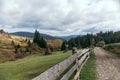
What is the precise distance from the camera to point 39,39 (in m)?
132

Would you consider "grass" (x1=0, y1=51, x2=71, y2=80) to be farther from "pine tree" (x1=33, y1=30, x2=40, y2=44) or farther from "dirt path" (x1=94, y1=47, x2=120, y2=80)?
"pine tree" (x1=33, y1=30, x2=40, y2=44)

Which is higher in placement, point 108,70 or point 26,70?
point 108,70

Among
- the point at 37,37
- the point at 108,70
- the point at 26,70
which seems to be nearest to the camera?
the point at 108,70

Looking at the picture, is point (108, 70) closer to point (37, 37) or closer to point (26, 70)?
point (26, 70)

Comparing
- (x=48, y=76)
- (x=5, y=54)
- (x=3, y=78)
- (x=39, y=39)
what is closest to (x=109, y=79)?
(x=48, y=76)

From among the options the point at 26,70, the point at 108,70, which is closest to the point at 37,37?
the point at 26,70

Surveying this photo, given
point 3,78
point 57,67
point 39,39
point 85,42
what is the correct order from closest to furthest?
point 57,67
point 3,78
point 39,39
point 85,42

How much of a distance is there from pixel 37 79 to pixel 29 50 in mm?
116243

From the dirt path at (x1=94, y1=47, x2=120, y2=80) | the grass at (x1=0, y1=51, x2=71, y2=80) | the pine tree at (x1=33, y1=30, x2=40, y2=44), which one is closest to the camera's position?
the dirt path at (x1=94, y1=47, x2=120, y2=80)

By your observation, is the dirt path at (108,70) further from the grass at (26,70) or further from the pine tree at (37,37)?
the pine tree at (37,37)

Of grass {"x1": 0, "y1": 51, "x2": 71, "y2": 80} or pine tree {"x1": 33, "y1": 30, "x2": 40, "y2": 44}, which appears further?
pine tree {"x1": 33, "y1": 30, "x2": 40, "y2": 44}

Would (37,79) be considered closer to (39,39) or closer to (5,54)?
(5,54)

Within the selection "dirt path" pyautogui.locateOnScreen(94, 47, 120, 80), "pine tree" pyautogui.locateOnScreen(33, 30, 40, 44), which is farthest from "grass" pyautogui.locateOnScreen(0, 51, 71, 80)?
"pine tree" pyautogui.locateOnScreen(33, 30, 40, 44)

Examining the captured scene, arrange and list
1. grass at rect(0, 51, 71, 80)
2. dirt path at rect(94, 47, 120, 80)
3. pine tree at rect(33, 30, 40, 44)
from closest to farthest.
Result: dirt path at rect(94, 47, 120, 80)
grass at rect(0, 51, 71, 80)
pine tree at rect(33, 30, 40, 44)
